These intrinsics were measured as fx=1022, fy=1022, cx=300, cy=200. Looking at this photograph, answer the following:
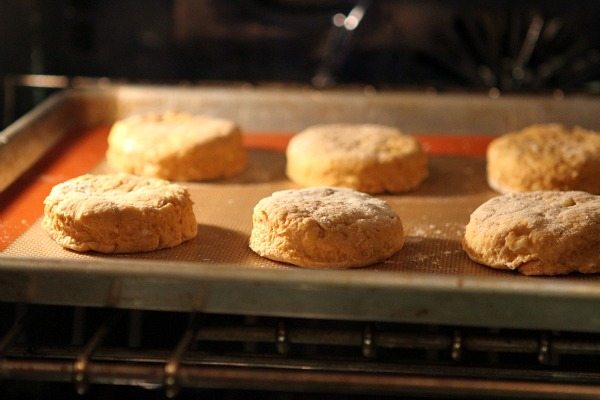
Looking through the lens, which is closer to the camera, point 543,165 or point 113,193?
point 113,193

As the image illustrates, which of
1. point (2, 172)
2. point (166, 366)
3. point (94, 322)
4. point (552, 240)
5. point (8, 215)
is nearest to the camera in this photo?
point (166, 366)

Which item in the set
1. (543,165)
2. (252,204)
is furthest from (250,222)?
(543,165)

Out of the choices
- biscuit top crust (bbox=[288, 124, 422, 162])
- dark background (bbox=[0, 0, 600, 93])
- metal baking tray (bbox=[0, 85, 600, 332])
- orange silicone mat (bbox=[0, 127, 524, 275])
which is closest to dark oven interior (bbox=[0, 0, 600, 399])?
dark background (bbox=[0, 0, 600, 93])

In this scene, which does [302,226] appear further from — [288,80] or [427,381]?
[288,80]

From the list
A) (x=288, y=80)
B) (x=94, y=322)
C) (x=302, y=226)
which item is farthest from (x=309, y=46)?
(x=302, y=226)

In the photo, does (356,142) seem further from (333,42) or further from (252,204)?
(333,42)

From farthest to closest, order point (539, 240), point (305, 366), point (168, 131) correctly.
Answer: point (168, 131) → point (539, 240) → point (305, 366)

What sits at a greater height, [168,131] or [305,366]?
[168,131]
